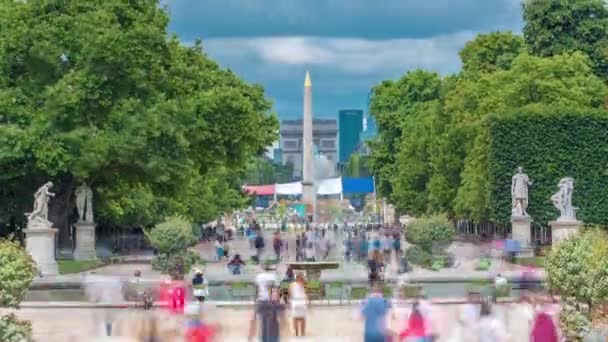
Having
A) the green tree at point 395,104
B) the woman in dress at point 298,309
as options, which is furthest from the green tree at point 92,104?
the green tree at point 395,104

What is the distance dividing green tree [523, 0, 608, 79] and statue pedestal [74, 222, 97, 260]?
31.5 meters

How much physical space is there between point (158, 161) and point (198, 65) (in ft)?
36.7

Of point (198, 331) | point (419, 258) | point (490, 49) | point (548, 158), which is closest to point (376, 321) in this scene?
point (198, 331)

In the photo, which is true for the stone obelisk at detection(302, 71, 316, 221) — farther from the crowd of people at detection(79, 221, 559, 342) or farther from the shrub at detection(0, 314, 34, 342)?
the shrub at detection(0, 314, 34, 342)

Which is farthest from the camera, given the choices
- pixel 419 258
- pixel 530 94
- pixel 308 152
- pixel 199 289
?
pixel 308 152

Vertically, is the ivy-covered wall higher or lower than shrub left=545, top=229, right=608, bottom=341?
higher

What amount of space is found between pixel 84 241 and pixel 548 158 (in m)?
23.3

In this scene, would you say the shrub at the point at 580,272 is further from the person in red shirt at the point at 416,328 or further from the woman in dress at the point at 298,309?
the person in red shirt at the point at 416,328

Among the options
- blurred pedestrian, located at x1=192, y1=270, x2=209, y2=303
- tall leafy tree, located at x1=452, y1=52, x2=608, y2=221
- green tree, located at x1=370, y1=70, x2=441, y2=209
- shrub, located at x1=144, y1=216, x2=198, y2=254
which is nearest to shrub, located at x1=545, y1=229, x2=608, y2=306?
blurred pedestrian, located at x1=192, y1=270, x2=209, y2=303

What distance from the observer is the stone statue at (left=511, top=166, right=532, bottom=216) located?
2515 inches

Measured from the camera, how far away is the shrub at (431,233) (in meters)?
57.2

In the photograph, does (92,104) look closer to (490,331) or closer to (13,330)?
(13,330)

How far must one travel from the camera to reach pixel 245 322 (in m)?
34.2

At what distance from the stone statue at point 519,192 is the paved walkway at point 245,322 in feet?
90.2
